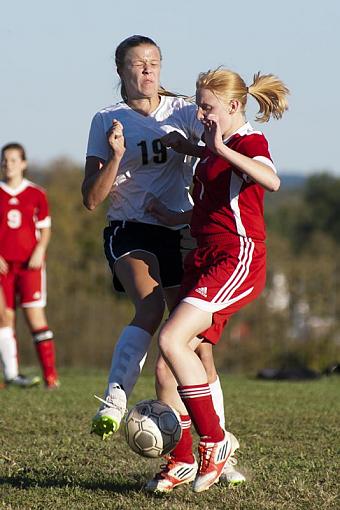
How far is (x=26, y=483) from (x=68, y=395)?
4539 mm

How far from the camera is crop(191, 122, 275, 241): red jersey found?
5.01 m

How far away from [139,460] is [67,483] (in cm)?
81

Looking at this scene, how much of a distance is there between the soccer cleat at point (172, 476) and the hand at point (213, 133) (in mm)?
1488

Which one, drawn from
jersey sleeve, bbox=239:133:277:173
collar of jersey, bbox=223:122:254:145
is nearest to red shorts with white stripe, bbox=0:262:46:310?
collar of jersey, bbox=223:122:254:145

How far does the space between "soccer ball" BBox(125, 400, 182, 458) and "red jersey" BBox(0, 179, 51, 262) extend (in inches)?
243

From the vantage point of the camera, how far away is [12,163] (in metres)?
11.1

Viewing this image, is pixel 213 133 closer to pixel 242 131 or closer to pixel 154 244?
pixel 242 131

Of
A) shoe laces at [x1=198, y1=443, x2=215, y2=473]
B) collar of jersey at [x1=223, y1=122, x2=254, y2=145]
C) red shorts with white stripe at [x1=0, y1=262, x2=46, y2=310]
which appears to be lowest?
red shorts with white stripe at [x1=0, y1=262, x2=46, y2=310]

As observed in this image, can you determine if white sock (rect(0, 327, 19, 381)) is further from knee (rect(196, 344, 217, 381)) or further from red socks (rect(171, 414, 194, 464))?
red socks (rect(171, 414, 194, 464))

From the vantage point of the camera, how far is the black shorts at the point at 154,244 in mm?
5680

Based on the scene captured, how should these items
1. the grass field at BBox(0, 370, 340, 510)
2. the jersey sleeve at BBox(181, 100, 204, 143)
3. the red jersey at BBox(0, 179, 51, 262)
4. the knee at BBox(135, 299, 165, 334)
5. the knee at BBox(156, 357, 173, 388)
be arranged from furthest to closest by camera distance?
the red jersey at BBox(0, 179, 51, 262), the jersey sleeve at BBox(181, 100, 204, 143), the knee at BBox(135, 299, 165, 334), the knee at BBox(156, 357, 173, 388), the grass field at BBox(0, 370, 340, 510)

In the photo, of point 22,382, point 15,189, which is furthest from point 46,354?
point 15,189

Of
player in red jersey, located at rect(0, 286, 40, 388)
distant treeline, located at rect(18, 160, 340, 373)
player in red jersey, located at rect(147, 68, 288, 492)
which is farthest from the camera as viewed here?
distant treeline, located at rect(18, 160, 340, 373)

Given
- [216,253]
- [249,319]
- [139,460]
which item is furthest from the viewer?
[249,319]
